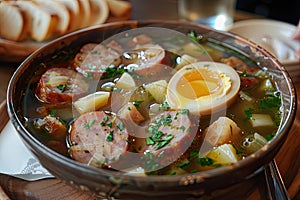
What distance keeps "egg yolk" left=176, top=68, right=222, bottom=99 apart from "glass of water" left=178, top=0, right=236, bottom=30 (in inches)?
44.1

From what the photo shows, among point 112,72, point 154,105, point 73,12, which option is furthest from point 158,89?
point 73,12

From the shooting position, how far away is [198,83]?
1501 mm

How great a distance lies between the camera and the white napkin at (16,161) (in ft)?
4.50

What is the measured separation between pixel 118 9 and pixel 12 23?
0.58 metres

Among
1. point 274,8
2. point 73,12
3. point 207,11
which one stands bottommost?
point 274,8

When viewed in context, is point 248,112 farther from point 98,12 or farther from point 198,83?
point 98,12

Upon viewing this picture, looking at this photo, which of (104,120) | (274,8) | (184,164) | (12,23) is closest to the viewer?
(184,164)

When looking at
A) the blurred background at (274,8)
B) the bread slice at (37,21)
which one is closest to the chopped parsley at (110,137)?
the bread slice at (37,21)

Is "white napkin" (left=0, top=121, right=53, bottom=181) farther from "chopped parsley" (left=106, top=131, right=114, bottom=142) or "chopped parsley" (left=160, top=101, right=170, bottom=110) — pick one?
"chopped parsley" (left=160, top=101, right=170, bottom=110)

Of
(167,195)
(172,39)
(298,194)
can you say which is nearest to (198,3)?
(172,39)

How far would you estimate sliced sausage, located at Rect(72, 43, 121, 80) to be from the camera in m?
1.58

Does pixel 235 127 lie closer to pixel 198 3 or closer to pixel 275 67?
pixel 275 67

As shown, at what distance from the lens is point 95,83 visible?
1.53 meters

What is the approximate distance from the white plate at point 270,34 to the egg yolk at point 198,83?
34.1 inches
